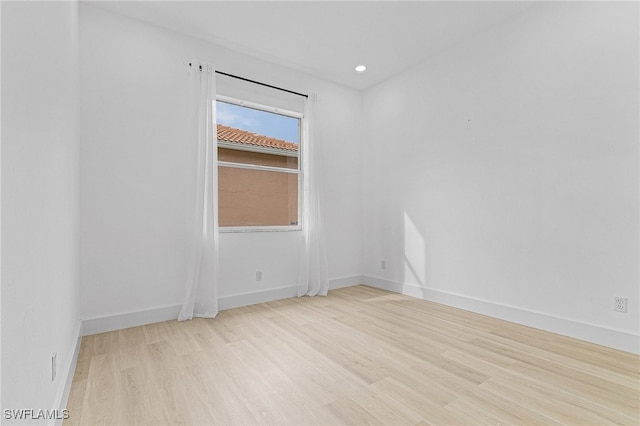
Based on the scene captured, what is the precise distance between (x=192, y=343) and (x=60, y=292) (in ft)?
3.59

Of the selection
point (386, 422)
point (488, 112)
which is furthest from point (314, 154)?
point (386, 422)

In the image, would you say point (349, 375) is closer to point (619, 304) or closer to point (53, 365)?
point (53, 365)

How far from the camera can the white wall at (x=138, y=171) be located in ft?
9.15

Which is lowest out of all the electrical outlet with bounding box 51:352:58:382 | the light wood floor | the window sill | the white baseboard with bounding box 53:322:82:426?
the light wood floor

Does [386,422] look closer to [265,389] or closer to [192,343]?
[265,389]

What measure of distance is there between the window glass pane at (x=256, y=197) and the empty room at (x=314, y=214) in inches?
1.1

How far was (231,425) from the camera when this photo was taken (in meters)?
1.53

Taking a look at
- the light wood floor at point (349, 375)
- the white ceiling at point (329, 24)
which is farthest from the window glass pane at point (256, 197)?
the white ceiling at point (329, 24)

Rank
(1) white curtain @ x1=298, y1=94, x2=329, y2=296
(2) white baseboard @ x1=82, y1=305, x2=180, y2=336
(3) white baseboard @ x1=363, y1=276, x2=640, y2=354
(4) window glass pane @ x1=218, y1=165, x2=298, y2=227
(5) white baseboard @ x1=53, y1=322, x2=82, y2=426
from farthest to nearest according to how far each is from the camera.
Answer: (1) white curtain @ x1=298, y1=94, x2=329, y2=296, (4) window glass pane @ x1=218, y1=165, x2=298, y2=227, (2) white baseboard @ x1=82, y1=305, x2=180, y2=336, (3) white baseboard @ x1=363, y1=276, x2=640, y2=354, (5) white baseboard @ x1=53, y1=322, x2=82, y2=426

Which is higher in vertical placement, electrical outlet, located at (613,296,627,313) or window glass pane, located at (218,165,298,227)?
window glass pane, located at (218,165,298,227)

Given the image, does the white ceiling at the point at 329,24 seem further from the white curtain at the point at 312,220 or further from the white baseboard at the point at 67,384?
the white baseboard at the point at 67,384

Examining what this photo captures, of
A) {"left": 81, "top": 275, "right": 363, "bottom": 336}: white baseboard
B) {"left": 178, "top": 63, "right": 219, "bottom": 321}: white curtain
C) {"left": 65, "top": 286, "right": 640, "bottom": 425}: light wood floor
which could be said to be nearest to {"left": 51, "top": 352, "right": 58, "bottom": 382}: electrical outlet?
{"left": 65, "top": 286, "right": 640, "bottom": 425}: light wood floor

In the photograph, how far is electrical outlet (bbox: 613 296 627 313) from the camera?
7.80ft

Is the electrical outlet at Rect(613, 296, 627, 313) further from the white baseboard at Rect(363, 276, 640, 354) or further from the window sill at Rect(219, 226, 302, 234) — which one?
the window sill at Rect(219, 226, 302, 234)
